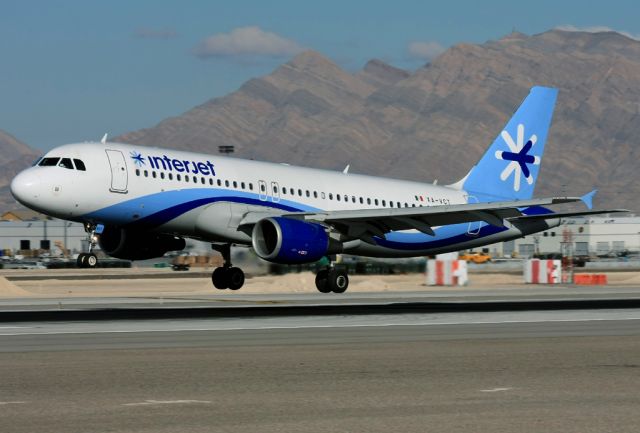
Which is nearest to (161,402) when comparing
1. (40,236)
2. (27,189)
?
(27,189)

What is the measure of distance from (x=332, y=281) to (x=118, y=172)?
10.9m

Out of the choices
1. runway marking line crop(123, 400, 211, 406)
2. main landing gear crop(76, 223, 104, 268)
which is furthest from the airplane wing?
runway marking line crop(123, 400, 211, 406)

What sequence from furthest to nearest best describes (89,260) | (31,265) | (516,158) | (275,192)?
(31,265), (516,158), (275,192), (89,260)

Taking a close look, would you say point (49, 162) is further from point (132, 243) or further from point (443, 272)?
point (443, 272)

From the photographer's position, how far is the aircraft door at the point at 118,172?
1677 inches

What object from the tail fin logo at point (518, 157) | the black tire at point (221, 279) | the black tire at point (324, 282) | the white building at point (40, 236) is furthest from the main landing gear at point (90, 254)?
the white building at point (40, 236)

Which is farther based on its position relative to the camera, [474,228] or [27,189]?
[474,228]

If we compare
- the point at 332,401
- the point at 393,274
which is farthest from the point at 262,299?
the point at 332,401

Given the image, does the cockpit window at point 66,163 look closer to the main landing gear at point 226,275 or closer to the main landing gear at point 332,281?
the main landing gear at point 226,275

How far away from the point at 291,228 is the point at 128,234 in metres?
6.84

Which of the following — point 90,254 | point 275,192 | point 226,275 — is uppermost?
point 275,192

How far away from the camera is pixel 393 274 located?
2766 inches

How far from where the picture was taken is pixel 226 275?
4922 cm

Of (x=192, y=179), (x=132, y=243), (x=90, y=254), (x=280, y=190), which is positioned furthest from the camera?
(x=280, y=190)
